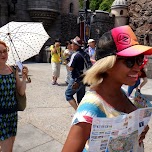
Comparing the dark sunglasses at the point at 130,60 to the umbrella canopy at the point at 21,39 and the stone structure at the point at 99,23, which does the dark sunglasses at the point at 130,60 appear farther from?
the stone structure at the point at 99,23

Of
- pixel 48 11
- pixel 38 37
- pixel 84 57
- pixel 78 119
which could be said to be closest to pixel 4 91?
pixel 38 37

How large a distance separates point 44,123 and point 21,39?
208 centimetres

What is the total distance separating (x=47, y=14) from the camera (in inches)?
820

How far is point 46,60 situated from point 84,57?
492 inches

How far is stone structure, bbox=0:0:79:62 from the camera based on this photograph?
1941cm

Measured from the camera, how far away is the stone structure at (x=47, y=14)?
Result: 19406mm

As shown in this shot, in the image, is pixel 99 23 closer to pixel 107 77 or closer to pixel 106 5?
pixel 106 5

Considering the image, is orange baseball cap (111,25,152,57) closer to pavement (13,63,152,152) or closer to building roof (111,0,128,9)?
pavement (13,63,152,152)

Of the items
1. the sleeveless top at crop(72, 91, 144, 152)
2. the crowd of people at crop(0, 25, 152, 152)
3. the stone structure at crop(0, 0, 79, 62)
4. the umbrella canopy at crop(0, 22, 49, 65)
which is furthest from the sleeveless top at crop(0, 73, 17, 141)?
the stone structure at crop(0, 0, 79, 62)

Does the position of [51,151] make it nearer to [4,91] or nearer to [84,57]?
[4,91]

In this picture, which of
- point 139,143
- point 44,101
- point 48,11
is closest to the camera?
point 139,143

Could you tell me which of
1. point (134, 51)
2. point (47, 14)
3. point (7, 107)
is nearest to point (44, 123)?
point (7, 107)

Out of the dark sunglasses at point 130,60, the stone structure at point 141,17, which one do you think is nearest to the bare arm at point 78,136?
the dark sunglasses at point 130,60

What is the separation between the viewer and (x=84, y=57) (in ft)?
15.3
